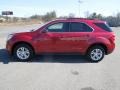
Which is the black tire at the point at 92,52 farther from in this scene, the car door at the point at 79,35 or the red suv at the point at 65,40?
the car door at the point at 79,35

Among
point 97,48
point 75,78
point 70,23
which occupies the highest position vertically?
point 70,23

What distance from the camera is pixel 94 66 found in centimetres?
993

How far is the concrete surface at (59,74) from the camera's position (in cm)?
707

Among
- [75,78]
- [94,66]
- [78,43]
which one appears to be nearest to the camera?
[75,78]

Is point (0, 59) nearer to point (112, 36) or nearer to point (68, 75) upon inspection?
point (68, 75)

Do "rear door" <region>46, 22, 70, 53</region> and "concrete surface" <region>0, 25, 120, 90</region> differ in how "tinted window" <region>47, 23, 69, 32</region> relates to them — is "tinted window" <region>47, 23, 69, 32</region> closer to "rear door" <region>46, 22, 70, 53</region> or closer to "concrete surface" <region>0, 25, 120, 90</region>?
"rear door" <region>46, 22, 70, 53</region>

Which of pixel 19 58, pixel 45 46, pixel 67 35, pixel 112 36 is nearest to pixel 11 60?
pixel 19 58

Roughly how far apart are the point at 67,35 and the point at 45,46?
38.4 inches

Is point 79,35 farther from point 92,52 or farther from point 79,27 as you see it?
point 92,52

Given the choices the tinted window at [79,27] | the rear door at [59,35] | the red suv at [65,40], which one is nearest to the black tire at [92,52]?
the red suv at [65,40]

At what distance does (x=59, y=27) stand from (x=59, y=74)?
2.76 m

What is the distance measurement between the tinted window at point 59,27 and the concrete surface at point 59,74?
49.8 inches

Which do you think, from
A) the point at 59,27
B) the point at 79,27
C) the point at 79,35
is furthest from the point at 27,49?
the point at 79,27

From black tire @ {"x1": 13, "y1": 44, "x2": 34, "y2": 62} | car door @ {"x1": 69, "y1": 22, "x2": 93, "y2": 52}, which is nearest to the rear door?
car door @ {"x1": 69, "y1": 22, "x2": 93, "y2": 52}
